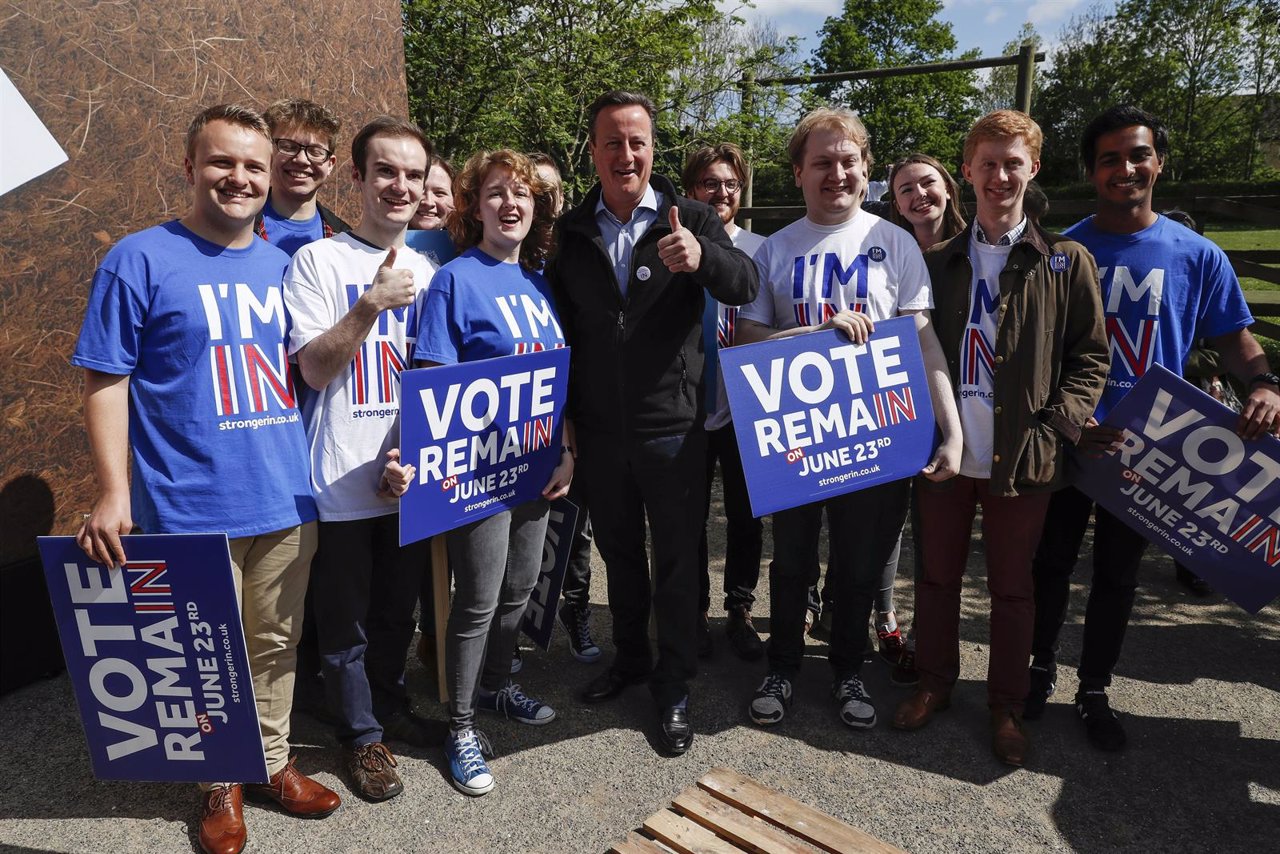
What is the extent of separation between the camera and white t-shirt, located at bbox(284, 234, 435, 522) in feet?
9.07

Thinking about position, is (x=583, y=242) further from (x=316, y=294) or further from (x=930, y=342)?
(x=930, y=342)

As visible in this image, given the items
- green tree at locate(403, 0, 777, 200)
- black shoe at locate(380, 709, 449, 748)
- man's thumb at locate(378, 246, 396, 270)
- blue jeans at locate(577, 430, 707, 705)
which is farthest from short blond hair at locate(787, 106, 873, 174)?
green tree at locate(403, 0, 777, 200)

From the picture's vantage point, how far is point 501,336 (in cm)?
301

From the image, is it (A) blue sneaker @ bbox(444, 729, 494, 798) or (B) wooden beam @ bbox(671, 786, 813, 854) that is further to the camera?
(A) blue sneaker @ bbox(444, 729, 494, 798)

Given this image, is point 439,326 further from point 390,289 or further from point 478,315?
point 390,289

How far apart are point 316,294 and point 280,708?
1487mm

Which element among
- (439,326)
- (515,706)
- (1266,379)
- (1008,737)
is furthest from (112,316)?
(1266,379)

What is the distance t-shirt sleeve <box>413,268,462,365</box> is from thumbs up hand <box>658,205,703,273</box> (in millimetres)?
764

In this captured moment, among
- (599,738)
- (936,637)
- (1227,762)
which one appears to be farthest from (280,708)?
(1227,762)

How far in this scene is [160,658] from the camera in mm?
2682

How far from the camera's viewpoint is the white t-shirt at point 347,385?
2766mm

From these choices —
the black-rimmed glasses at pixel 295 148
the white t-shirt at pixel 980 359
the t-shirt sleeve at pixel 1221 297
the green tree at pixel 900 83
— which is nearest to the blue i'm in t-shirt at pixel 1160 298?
the t-shirt sleeve at pixel 1221 297

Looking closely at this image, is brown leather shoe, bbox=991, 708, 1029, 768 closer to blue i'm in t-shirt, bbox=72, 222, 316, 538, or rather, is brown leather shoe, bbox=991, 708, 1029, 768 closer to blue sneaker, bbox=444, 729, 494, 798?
blue sneaker, bbox=444, 729, 494, 798

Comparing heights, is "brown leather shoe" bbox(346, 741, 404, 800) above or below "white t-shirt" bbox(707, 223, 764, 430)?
below
